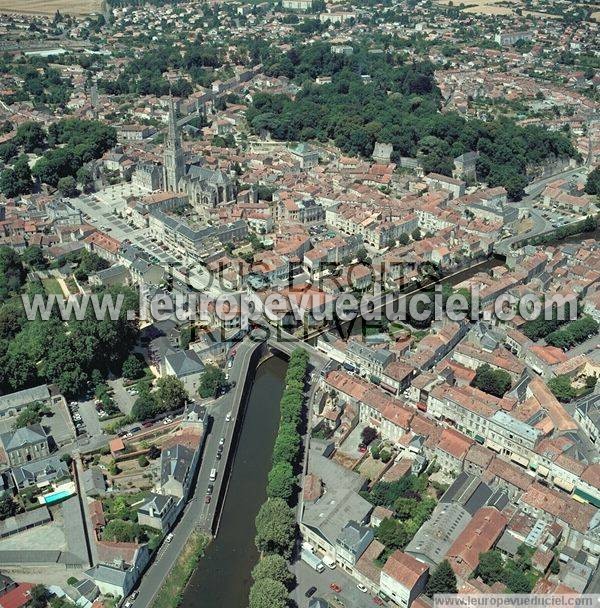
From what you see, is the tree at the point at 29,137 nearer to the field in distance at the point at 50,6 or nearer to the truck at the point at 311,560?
the truck at the point at 311,560

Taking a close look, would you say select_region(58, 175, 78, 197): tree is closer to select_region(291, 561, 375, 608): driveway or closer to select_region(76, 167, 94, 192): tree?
select_region(76, 167, 94, 192): tree

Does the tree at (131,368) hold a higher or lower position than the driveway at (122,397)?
higher

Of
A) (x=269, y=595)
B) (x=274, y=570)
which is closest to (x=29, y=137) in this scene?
(x=274, y=570)

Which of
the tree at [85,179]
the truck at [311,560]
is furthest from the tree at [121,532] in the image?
the tree at [85,179]

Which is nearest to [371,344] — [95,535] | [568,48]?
[95,535]

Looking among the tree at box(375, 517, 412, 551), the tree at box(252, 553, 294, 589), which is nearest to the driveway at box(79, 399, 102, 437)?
the tree at box(252, 553, 294, 589)

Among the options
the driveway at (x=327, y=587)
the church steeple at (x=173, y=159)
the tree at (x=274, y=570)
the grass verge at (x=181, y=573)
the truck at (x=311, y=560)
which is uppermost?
the church steeple at (x=173, y=159)

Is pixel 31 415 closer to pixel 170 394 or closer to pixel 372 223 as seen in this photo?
pixel 170 394
